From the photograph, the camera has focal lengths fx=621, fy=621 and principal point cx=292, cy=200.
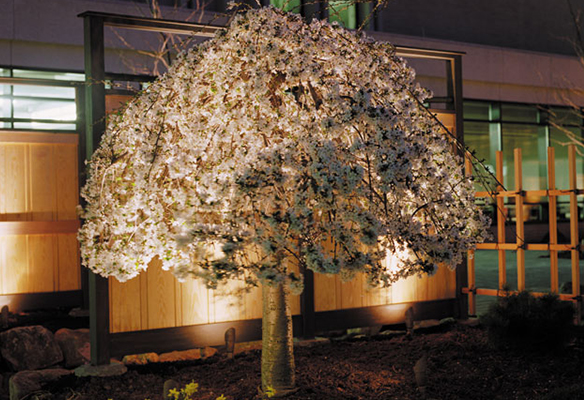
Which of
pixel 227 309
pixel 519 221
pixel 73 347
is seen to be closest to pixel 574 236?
pixel 519 221

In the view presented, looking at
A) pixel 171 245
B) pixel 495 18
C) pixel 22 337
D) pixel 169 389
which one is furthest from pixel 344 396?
pixel 495 18

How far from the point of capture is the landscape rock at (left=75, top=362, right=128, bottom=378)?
5074 millimetres

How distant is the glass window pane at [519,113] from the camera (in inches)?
748

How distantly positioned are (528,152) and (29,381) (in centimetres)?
1871

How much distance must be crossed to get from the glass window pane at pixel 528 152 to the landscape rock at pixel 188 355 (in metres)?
15.3

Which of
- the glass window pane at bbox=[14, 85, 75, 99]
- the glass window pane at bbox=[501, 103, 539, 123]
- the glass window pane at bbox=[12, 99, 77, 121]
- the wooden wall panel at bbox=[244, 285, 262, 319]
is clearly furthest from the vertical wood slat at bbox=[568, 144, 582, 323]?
the glass window pane at bbox=[501, 103, 539, 123]

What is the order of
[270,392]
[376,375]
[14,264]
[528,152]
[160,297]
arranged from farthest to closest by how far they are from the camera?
[528,152]
[14,264]
[160,297]
[376,375]
[270,392]

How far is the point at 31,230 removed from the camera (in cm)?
760

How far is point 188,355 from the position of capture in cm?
595

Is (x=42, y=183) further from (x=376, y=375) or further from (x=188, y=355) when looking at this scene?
(x=376, y=375)

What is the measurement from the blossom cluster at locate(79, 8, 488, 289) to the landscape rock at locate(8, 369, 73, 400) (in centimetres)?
120

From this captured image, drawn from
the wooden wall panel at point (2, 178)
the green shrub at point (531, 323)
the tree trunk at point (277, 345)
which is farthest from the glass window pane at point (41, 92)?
the green shrub at point (531, 323)

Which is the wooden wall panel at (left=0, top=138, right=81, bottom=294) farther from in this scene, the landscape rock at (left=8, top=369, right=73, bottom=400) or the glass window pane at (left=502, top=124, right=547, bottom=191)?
the glass window pane at (left=502, top=124, right=547, bottom=191)

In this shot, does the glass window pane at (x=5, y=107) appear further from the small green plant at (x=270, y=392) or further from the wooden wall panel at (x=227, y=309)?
the small green plant at (x=270, y=392)
